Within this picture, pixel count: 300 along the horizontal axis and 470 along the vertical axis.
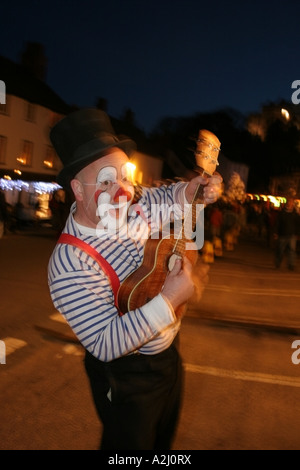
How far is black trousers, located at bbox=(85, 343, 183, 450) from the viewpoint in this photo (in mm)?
2018

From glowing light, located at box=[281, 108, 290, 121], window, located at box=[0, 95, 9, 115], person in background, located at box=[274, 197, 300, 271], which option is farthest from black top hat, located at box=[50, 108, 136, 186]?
window, located at box=[0, 95, 9, 115]

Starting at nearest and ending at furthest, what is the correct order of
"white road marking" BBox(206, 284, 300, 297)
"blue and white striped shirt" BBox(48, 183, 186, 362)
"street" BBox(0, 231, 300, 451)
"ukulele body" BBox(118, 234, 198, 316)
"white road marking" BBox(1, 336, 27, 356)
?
"blue and white striped shirt" BBox(48, 183, 186, 362)
"ukulele body" BBox(118, 234, 198, 316)
"street" BBox(0, 231, 300, 451)
"white road marking" BBox(1, 336, 27, 356)
"white road marking" BBox(206, 284, 300, 297)

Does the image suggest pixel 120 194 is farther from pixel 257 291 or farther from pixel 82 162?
Answer: pixel 257 291

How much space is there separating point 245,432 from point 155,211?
217cm

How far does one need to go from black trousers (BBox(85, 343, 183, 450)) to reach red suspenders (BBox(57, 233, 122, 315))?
295 mm

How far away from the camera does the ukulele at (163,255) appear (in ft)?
6.38

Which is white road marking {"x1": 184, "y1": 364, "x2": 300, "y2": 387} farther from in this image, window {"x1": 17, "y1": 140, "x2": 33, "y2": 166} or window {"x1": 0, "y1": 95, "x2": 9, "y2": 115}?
window {"x1": 17, "y1": 140, "x2": 33, "y2": 166}

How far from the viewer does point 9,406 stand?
3.99 metres

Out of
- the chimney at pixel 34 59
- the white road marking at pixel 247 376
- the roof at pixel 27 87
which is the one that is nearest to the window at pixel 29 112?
the roof at pixel 27 87

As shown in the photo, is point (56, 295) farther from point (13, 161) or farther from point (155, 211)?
point (13, 161)

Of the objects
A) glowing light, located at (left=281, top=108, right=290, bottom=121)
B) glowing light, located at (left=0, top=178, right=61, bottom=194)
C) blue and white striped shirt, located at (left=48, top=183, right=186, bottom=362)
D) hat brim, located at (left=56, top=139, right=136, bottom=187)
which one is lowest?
blue and white striped shirt, located at (left=48, top=183, right=186, bottom=362)

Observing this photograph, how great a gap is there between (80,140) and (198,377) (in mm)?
3403

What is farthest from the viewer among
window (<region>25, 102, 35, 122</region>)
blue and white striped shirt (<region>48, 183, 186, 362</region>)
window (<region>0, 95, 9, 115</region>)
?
window (<region>25, 102, 35, 122</region>)
